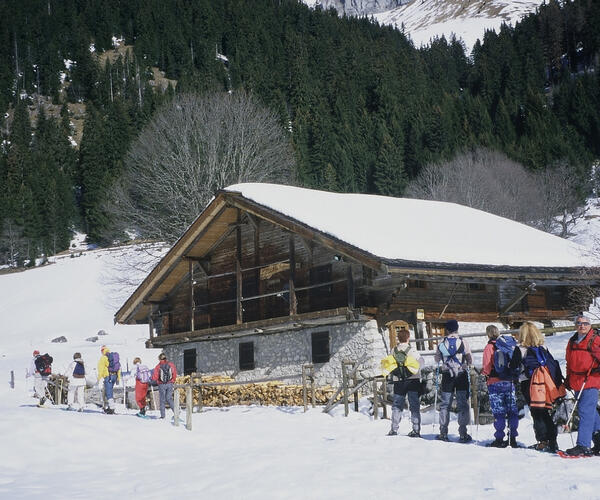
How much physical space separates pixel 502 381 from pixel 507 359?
1.06 ft

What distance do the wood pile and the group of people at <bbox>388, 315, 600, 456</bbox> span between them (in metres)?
7.41

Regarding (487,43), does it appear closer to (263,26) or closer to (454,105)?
(454,105)

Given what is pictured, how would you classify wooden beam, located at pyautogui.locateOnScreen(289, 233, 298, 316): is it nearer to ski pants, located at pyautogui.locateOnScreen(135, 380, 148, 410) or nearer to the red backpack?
ski pants, located at pyautogui.locateOnScreen(135, 380, 148, 410)

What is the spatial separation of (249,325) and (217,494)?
13.9 meters

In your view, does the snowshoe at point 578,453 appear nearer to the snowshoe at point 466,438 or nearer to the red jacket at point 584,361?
the red jacket at point 584,361

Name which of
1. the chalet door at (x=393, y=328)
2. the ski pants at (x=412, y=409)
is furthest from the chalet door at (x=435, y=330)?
the ski pants at (x=412, y=409)

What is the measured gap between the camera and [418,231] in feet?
69.7

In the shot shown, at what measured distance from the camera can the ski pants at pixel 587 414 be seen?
8448 millimetres

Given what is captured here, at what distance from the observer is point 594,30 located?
9350 cm

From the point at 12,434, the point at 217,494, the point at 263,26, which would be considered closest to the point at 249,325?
the point at 12,434

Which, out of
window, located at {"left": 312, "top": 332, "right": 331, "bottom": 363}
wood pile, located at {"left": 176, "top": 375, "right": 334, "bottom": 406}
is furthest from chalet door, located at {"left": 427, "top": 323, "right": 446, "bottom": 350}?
wood pile, located at {"left": 176, "top": 375, "right": 334, "bottom": 406}

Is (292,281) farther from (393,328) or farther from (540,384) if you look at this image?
(540,384)

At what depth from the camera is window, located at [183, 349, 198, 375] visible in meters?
24.5

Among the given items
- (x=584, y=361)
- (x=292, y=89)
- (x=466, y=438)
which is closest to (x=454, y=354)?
(x=466, y=438)
